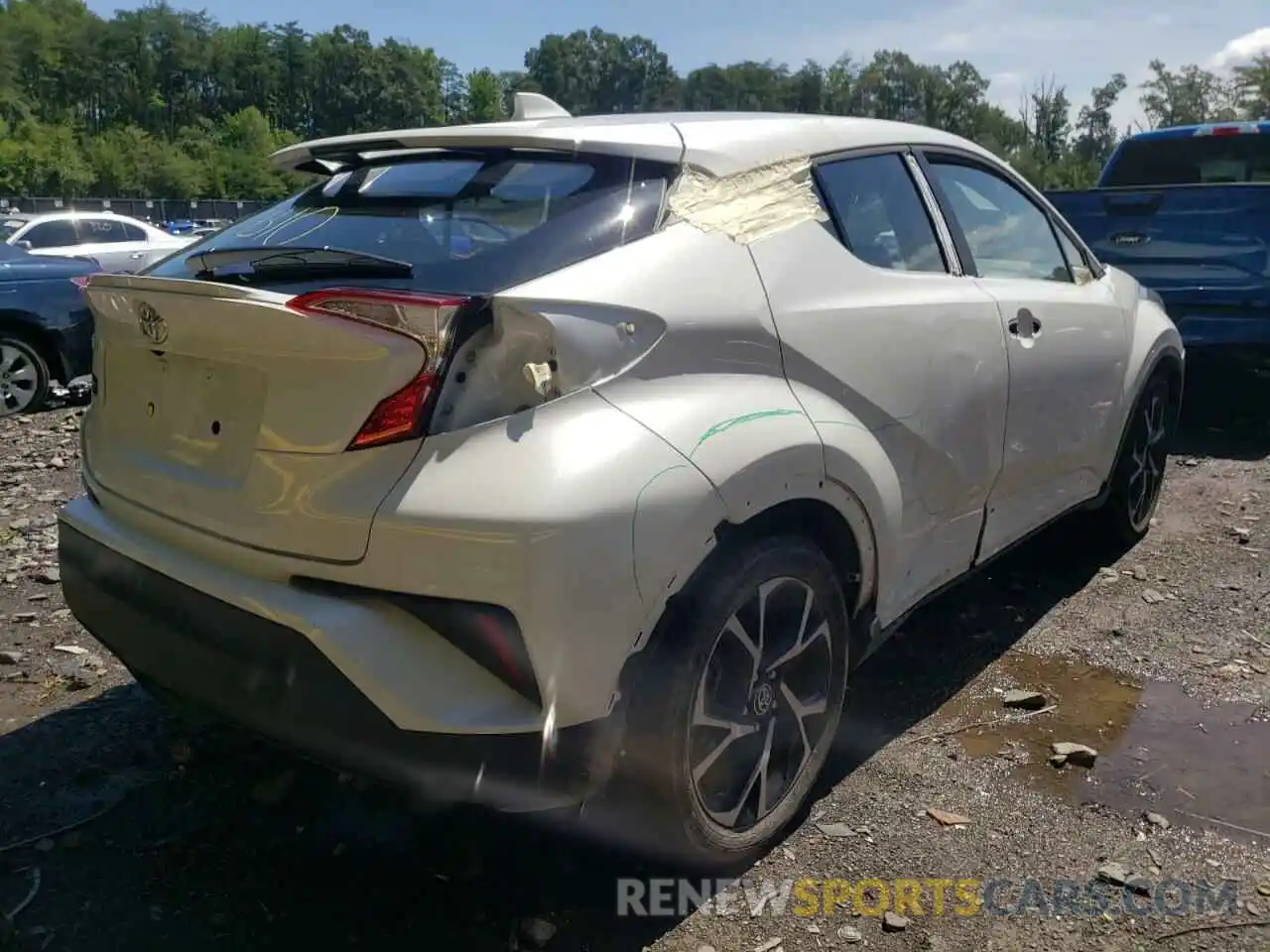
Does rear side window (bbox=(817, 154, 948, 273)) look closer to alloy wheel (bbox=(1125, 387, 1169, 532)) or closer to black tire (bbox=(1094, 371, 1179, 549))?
black tire (bbox=(1094, 371, 1179, 549))

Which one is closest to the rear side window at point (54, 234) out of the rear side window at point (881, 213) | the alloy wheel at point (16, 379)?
the alloy wheel at point (16, 379)

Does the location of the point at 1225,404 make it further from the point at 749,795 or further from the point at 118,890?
the point at 118,890

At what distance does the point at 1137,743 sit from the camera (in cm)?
326

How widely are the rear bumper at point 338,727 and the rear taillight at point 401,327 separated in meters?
0.44

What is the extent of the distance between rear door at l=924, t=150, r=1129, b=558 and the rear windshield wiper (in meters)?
1.91

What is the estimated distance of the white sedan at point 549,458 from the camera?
6.85 feet

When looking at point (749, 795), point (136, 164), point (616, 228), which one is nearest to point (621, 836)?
point (749, 795)

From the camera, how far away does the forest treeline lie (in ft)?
200

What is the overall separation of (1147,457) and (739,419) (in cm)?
311

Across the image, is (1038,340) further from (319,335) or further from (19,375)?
(19,375)

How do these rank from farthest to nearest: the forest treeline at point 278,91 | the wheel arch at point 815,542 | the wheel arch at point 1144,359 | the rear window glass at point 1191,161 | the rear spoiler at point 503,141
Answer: the forest treeline at point 278,91
the rear window glass at point 1191,161
the wheel arch at point 1144,359
the rear spoiler at point 503,141
the wheel arch at point 815,542

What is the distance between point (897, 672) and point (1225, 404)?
17.1ft

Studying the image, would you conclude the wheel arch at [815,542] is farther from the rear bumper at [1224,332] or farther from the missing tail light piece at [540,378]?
the rear bumper at [1224,332]

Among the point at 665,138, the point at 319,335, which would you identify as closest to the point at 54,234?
the point at 665,138
